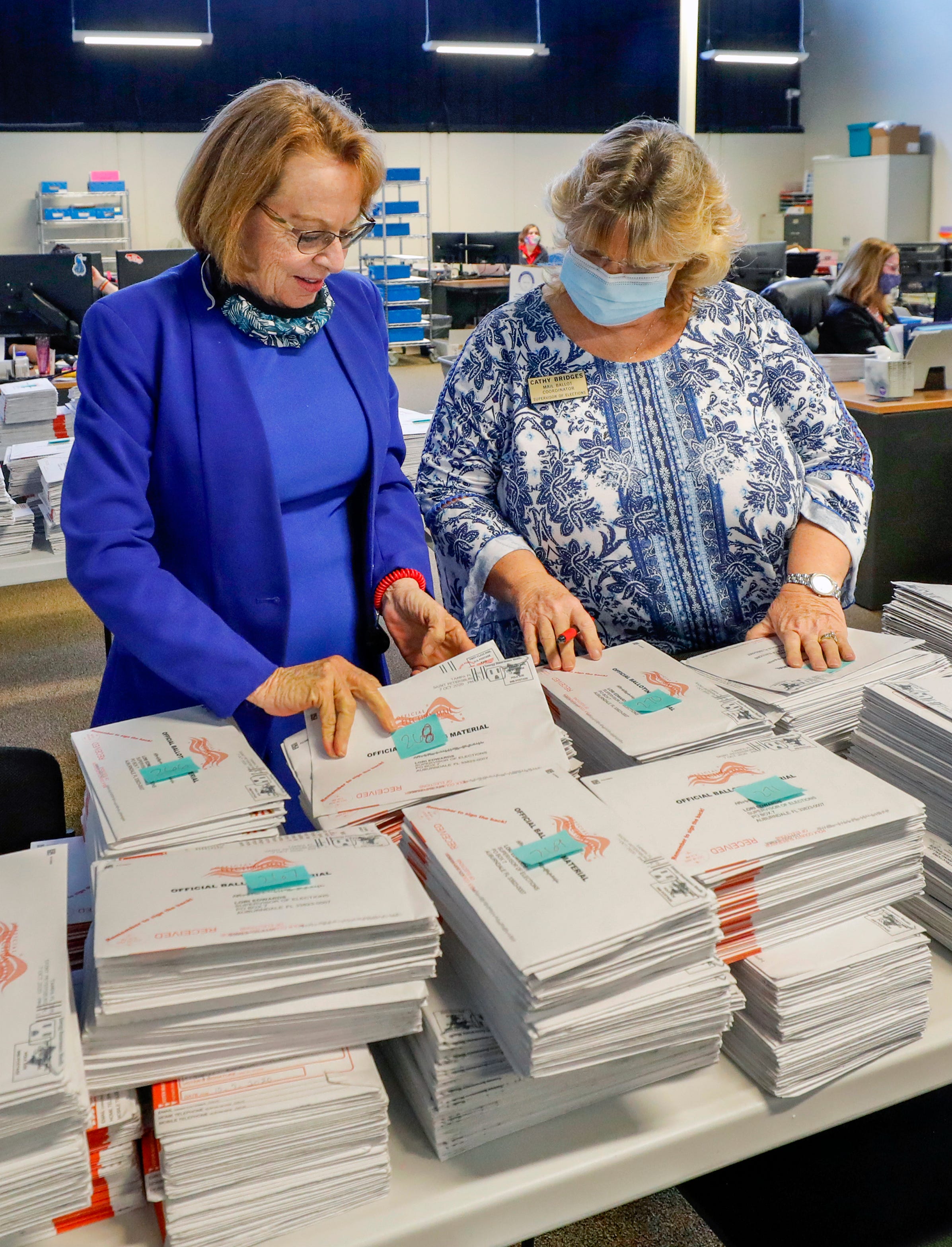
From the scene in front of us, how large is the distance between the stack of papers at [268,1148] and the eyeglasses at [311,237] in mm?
973

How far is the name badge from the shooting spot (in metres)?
1.67

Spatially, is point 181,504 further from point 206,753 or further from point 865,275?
point 865,275

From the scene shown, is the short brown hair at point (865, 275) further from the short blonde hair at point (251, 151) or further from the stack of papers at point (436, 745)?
the stack of papers at point (436, 745)

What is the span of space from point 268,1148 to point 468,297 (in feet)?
43.6

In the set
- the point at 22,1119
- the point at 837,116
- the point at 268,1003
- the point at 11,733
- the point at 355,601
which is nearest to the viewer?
the point at 22,1119

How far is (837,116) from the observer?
50.4 ft

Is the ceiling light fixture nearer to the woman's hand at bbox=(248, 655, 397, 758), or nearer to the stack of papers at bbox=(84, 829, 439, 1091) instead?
the woman's hand at bbox=(248, 655, 397, 758)

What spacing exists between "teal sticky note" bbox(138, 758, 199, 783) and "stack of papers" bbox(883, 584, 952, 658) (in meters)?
1.05

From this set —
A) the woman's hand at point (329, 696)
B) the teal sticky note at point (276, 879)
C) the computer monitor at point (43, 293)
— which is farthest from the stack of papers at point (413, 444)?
the teal sticky note at point (276, 879)

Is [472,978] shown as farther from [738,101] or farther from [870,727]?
[738,101]

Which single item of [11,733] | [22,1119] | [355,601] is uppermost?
[355,601]

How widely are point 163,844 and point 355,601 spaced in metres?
0.62

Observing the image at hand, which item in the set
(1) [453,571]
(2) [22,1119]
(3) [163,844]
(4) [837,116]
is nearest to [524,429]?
(1) [453,571]

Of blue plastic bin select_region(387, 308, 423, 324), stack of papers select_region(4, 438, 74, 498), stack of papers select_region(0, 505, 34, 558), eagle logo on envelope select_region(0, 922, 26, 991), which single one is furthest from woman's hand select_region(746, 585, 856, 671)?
blue plastic bin select_region(387, 308, 423, 324)
